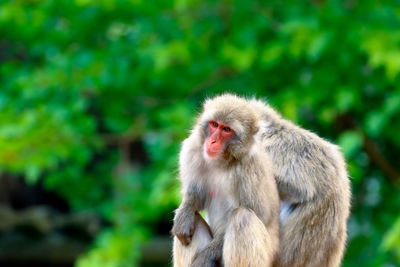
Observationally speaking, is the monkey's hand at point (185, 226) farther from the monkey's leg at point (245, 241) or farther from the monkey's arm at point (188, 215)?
the monkey's leg at point (245, 241)

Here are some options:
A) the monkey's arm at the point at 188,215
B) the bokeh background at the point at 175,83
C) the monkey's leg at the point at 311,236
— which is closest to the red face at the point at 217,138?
the monkey's arm at the point at 188,215

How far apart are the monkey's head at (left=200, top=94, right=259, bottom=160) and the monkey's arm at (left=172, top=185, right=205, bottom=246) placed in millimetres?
326

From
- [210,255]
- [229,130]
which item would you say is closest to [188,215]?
[210,255]

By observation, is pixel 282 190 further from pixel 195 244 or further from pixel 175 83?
pixel 175 83

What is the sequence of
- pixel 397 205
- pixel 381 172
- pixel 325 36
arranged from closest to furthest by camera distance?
pixel 325 36
pixel 397 205
pixel 381 172

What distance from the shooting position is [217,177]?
426 centimetres

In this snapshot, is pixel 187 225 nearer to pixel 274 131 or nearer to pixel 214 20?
pixel 274 131

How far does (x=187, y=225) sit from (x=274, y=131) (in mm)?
1076

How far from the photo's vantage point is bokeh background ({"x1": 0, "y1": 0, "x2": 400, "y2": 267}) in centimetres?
812

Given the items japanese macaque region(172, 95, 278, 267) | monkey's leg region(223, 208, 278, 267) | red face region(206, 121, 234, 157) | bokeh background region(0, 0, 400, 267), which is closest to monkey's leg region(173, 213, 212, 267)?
japanese macaque region(172, 95, 278, 267)

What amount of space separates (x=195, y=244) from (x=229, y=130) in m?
0.77

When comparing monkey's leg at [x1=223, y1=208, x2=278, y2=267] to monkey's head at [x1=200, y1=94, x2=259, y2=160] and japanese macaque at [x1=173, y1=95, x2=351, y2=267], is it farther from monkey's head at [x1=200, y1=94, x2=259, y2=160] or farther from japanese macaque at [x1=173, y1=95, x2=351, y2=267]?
monkey's head at [x1=200, y1=94, x2=259, y2=160]

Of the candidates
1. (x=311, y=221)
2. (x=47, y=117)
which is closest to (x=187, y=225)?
(x=311, y=221)

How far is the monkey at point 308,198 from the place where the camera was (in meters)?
4.41
